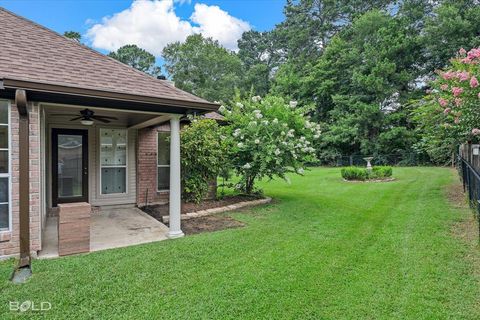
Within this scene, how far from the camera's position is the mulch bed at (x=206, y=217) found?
6.32m

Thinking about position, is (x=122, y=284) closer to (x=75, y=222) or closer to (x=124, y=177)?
(x=75, y=222)

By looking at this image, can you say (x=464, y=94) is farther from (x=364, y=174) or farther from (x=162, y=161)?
(x=364, y=174)

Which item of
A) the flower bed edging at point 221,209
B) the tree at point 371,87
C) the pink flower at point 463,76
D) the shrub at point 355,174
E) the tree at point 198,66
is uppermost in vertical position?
the tree at point 198,66

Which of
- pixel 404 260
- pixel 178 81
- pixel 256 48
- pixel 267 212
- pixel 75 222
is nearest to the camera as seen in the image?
pixel 404 260

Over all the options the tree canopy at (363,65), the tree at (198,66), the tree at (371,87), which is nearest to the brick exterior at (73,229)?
the tree canopy at (363,65)

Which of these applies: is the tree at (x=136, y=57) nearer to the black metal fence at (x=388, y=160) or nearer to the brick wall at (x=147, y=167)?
the black metal fence at (x=388, y=160)

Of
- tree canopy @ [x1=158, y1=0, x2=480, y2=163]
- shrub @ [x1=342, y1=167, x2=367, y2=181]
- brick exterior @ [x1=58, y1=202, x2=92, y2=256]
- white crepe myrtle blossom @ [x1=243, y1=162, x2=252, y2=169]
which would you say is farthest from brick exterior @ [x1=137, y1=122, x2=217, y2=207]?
tree canopy @ [x1=158, y1=0, x2=480, y2=163]

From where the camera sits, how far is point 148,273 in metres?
3.99

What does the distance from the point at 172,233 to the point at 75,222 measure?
1630mm

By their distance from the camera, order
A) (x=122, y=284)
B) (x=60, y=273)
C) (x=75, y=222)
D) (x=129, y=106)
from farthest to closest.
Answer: (x=129, y=106) < (x=75, y=222) < (x=60, y=273) < (x=122, y=284)

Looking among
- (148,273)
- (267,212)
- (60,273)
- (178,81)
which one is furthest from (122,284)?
(178,81)

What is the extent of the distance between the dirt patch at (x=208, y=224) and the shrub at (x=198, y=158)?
1.03 m

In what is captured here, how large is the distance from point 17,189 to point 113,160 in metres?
4.14

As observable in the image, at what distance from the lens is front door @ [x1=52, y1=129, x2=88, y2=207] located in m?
7.89
